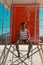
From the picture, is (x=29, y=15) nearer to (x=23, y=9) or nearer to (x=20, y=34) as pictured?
(x=23, y=9)

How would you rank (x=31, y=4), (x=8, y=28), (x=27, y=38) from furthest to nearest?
(x=8, y=28)
(x=31, y=4)
(x=27, y=38)

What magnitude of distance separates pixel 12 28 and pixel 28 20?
39 cm

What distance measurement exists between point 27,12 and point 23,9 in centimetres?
12

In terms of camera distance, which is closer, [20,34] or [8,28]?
[20,34]

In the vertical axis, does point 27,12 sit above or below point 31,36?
above

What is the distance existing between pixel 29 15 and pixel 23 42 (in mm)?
675

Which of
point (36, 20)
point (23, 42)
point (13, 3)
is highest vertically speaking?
point (13, 3)

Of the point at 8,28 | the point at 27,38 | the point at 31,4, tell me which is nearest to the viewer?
the point at 27,38

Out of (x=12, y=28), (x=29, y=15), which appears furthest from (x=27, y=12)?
(x=12, y=28)

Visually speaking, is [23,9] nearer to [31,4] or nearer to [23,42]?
[31,4]

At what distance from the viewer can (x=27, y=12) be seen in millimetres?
6020

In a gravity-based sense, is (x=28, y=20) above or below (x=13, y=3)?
below

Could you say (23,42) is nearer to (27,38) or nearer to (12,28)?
(27,38)

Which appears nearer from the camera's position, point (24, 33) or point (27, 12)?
point (24, 33)
